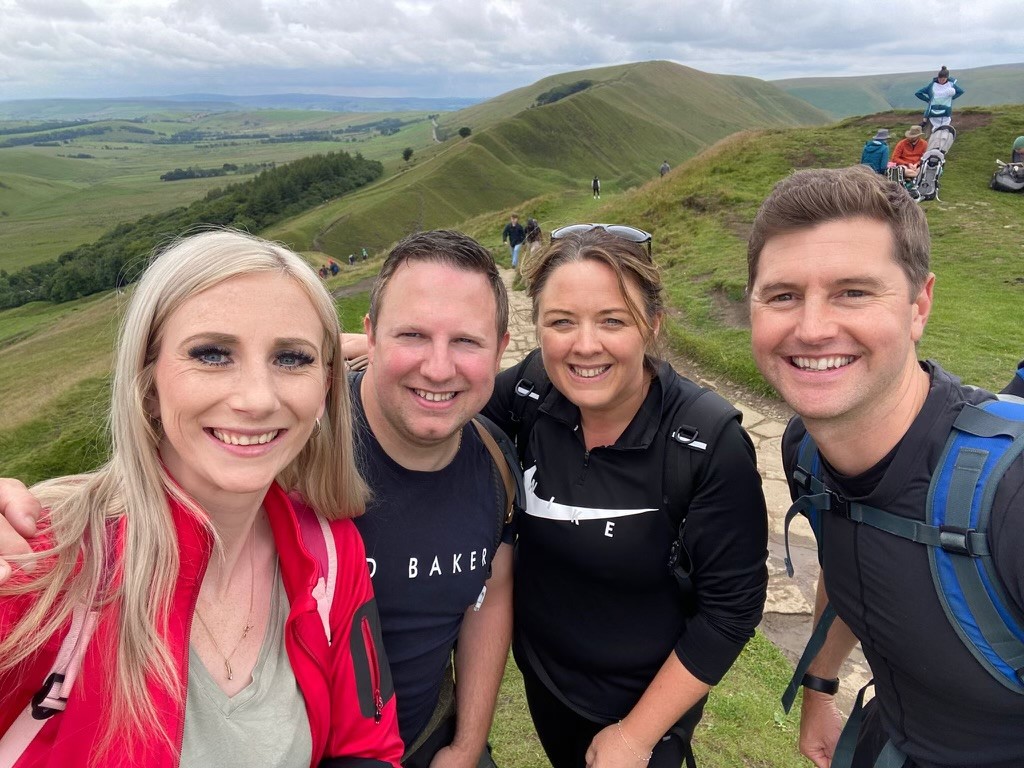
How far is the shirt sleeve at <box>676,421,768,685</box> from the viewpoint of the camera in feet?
6.95

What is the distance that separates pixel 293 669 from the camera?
178 cm

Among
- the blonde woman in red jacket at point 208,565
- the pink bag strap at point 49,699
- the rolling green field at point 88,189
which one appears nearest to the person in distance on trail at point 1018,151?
the blonde woman in red jacket at point 208,565

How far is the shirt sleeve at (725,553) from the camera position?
6.95 ft

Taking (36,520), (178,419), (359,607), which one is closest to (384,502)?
(359,607)

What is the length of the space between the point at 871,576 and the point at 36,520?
2.41 metres

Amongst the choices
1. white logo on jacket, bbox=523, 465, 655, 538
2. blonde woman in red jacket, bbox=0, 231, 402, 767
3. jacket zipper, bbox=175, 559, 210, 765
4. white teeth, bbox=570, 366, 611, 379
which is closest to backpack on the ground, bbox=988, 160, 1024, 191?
white teeth, bbox=570, 366, 611, 379

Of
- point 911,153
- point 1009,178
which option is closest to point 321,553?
point 911,153

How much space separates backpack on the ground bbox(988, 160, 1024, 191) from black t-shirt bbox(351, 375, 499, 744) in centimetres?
1853

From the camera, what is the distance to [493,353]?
235 centimetres

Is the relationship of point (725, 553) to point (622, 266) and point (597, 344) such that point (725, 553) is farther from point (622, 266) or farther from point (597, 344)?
point (622, 266)

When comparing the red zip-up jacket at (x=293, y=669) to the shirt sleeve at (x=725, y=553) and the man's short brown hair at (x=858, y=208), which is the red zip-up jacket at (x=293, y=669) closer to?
the shirt sleeve at (x=725, y=553)

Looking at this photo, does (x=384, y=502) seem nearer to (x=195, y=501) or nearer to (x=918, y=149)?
(x=195, y=501)

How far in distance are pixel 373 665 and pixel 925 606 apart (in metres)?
1.71

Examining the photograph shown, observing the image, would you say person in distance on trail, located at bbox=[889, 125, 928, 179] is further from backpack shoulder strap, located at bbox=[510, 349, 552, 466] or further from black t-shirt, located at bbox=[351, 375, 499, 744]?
black t-shirt, located at bbox=[351, 375, 499, 744]
